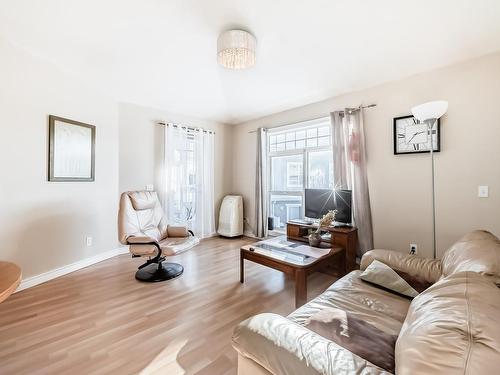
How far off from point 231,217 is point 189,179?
42.2 inches

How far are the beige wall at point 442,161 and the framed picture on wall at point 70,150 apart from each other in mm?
3450

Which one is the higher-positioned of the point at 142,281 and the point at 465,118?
the point at 465,118

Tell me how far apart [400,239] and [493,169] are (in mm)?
1131

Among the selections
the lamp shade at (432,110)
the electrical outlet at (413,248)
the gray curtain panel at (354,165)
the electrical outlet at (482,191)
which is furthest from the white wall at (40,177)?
the electrical outlet at (482,191)

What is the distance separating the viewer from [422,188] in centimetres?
268

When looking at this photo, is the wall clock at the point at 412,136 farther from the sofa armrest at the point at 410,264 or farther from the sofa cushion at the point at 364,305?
the sofa cushion at the point at 364,305

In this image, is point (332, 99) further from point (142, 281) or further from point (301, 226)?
point (142, 281)

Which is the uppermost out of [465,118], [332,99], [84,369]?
[332,99]

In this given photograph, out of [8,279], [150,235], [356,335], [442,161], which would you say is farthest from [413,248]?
[8,279]

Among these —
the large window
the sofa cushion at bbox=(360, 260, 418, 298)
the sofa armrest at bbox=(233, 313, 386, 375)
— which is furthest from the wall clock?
the sofa armrest at bbox=(233, 313, 386, 375)

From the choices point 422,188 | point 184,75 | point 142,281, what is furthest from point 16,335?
point 422,188

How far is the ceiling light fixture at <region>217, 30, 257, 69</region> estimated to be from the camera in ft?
7.25

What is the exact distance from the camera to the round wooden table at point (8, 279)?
3.19 feet

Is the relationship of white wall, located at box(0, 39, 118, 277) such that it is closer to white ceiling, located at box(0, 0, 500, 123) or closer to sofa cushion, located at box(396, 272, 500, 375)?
white ceiling, located at box(0, 0, 500, 123)
